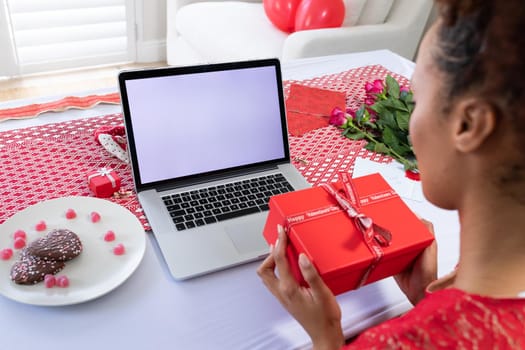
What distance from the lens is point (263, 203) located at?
88 centimetres

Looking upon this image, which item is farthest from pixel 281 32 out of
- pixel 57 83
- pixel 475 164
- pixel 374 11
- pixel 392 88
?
pixel 475 164

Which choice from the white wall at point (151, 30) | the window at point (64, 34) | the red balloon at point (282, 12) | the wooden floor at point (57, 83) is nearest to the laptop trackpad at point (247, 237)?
the red balloon at point (282, 12)

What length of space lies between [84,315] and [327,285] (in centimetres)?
35

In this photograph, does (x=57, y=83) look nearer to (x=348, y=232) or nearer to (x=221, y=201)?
(x=221, y=201)

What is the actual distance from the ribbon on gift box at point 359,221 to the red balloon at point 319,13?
5.13ft

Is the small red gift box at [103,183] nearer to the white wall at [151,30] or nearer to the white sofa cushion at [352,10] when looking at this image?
the white sofa cushion at [352,10]

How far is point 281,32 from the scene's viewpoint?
2.33m

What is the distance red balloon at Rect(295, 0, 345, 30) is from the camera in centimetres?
211

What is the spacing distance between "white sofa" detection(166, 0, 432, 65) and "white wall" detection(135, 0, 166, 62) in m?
0.27

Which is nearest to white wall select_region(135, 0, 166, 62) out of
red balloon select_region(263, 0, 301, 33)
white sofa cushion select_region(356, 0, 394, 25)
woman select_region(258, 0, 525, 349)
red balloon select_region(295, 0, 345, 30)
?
red balloon select_region(263, 0, 301, 33)

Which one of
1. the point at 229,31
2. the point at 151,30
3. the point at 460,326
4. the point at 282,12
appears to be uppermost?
the point at 460,326

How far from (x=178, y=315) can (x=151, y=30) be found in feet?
8.57

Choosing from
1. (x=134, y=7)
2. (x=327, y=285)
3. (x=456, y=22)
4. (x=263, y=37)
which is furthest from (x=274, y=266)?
(x=134, y=7)

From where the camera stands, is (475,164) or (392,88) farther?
A: (392,88)
